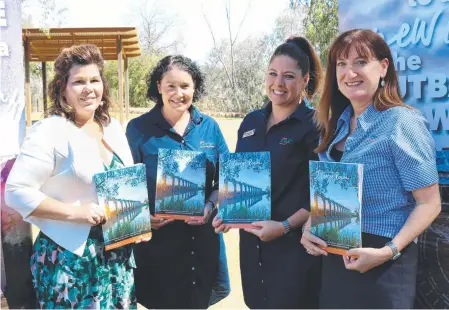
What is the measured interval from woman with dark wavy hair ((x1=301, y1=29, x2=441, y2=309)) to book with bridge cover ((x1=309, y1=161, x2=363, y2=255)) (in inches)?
2.0

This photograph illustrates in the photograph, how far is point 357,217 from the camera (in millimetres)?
2043

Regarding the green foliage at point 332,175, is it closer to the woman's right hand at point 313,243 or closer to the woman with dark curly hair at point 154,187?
the woman's right hand at point 313,243

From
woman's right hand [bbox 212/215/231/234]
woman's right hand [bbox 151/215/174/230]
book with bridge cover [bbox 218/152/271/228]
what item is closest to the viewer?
book with bridge cover [bbox 218/152/271/228]

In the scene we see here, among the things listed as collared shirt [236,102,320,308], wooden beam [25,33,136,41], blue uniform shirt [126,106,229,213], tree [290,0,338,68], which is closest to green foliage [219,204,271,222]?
collared shirt [236,102,320,308]

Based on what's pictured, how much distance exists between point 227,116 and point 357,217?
26.8 metres

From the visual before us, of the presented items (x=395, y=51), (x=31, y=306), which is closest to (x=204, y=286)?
(x=31, y=306)

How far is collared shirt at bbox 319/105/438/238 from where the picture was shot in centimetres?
197

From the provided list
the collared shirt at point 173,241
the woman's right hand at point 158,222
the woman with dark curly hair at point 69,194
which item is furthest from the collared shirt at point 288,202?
the woman with dark curly hair at point 69,194

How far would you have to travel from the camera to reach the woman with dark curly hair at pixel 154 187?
3018 millimetres

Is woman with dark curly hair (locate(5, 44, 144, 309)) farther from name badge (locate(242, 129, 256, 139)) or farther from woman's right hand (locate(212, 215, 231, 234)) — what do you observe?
name badge (locate(242, 129, 256, 139))

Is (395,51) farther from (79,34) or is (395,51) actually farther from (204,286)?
(79,34)

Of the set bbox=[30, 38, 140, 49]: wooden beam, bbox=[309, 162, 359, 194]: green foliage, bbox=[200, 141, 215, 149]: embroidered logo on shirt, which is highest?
bbox=[30, 38, 140, 49]: wooden beam

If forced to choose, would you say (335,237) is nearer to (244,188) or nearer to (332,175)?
(332,175)

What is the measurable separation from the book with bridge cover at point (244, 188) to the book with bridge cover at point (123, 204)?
417 mm
